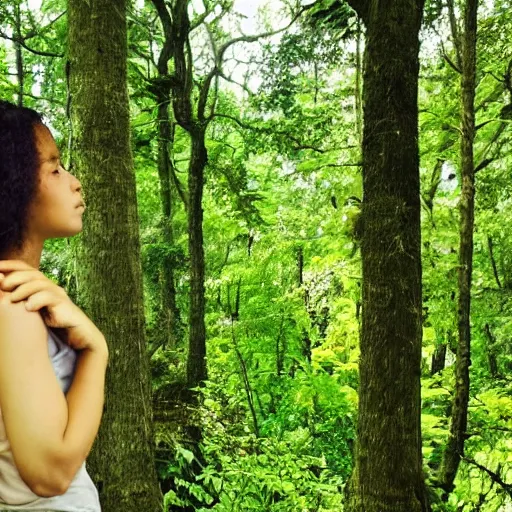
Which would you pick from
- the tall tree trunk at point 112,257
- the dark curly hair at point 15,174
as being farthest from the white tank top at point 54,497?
the tall tree trunk at point 112,257

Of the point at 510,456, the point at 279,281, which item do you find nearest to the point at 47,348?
the point at 510,456

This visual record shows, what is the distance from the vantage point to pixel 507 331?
446 inches

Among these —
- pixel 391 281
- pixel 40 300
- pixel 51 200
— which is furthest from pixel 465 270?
pixel 40 300

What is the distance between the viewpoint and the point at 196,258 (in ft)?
34.7

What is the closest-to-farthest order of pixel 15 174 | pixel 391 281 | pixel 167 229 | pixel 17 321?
pixel 17 321
pixel 15 174
pixel 391 281
pixel 167 229

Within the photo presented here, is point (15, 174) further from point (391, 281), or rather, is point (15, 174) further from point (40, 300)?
point (391, 281)

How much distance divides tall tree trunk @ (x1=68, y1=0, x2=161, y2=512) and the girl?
1794mm

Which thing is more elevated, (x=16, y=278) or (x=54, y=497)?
(x=16, y=278)

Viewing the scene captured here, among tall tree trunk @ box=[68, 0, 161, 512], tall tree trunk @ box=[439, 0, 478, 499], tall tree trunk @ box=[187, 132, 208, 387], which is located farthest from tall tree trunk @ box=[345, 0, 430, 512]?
tall tree trunk @ box=[187, 132, 208, 387]

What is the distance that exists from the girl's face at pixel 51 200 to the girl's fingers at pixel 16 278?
0.39 feet

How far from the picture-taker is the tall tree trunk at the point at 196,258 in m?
10.1

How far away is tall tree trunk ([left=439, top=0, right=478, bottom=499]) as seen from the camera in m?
6.50

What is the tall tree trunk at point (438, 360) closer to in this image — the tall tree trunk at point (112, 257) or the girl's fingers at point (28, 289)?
the tall tree trunk at point (112, 257)

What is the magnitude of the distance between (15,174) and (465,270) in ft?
20.1
